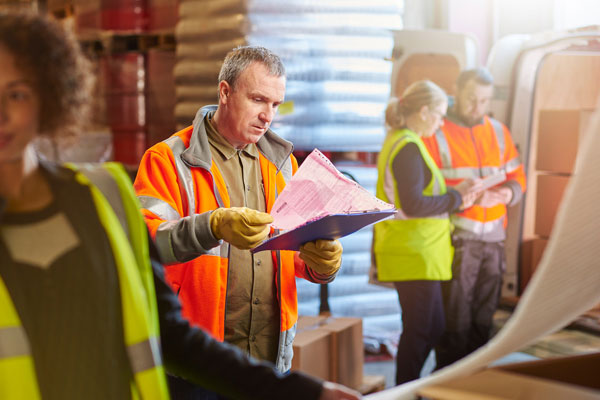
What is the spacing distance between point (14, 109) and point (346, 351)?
3020 millimetres

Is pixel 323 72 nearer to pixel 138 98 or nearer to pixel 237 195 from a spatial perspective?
pixel 138 98

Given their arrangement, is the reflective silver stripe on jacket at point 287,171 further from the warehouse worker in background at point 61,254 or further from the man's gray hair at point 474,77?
the man's gray hair at point 474,77

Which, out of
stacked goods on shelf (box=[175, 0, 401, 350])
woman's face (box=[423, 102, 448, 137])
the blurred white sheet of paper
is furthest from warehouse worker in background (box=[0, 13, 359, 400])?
stacked goods on shelf (box=[175, 0, 401, 350])

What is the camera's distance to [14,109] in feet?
2.78

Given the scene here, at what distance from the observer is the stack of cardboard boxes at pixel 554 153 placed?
450 centimetres

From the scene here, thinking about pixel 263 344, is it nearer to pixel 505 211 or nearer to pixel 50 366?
pixel 50 366

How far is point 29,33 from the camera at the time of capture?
2.87 feet

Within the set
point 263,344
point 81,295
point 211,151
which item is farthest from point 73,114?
point 263,344

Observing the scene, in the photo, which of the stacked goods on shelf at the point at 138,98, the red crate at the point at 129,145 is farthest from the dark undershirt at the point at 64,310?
the red crate at the point at 129,145

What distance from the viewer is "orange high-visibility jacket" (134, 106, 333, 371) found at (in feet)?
5.84

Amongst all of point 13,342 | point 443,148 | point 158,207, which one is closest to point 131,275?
point 13,342

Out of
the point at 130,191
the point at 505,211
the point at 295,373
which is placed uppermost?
the point at 130,191

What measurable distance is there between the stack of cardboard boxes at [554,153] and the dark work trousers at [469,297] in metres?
0.71

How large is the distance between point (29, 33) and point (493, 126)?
328 cm
